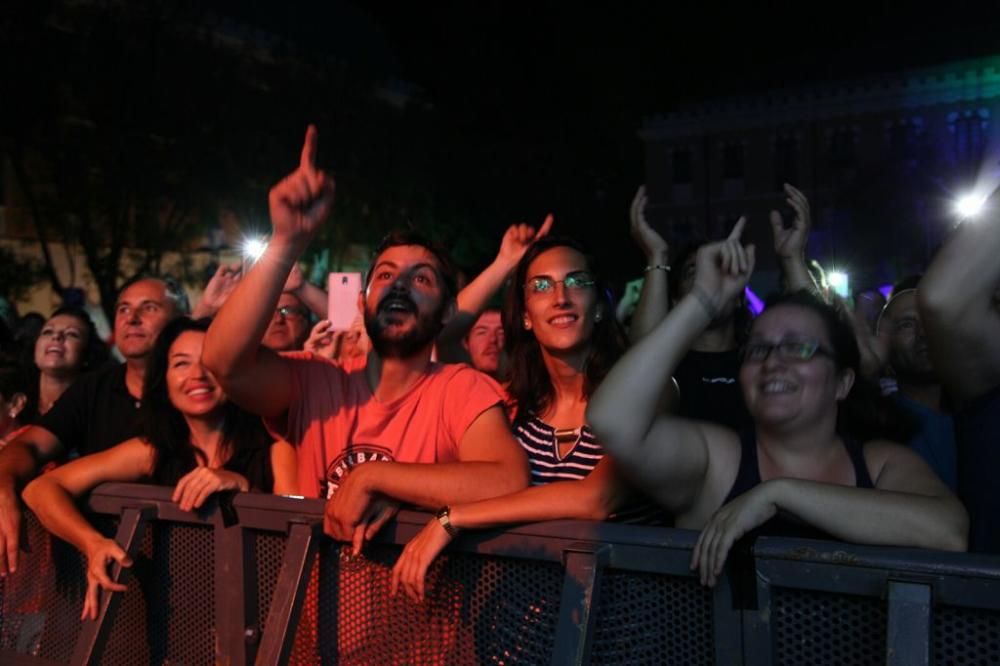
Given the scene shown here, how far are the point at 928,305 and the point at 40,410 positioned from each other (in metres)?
4.66

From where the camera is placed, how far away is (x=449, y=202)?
2998 cm

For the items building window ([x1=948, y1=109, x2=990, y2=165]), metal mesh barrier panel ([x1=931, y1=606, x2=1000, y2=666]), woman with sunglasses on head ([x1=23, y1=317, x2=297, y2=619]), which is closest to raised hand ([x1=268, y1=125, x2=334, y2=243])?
woman with sunglasses on head ([x1=23, y1=317, x2=297, y2=619])

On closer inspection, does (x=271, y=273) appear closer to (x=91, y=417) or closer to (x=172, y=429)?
(x=172, y=429)

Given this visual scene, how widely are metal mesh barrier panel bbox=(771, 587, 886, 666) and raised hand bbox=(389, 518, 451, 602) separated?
83 cm

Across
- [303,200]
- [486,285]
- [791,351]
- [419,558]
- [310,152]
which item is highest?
[310,152]

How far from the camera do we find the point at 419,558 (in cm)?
259

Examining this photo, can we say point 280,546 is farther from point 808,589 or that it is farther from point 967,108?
point 967,108

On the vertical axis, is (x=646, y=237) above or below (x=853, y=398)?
above

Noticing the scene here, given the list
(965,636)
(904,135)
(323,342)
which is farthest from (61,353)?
(904,135)

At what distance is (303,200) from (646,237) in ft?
5.75

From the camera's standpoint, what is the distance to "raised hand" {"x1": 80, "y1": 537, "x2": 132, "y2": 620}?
3.03m

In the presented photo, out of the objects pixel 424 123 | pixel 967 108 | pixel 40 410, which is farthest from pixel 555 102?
pixel 40 410

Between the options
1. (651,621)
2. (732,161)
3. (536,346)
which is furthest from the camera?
(732,161)

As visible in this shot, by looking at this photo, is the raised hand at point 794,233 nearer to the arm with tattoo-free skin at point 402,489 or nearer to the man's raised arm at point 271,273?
the arm with tattoo-free skin at point 402,489
